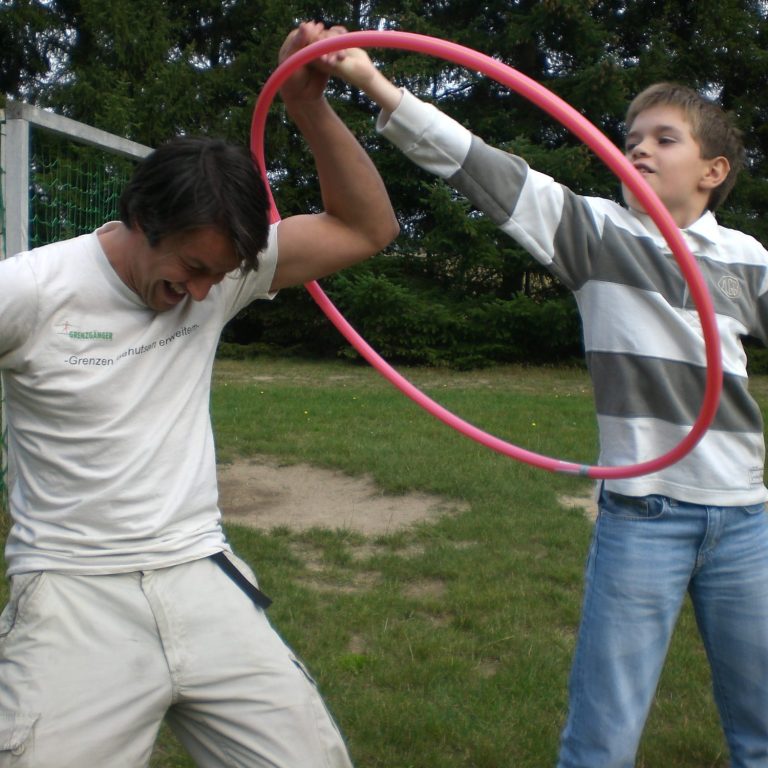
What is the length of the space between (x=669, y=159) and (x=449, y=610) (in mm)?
2732

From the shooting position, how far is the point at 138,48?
19172 mm

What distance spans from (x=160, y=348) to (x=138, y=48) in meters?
18.6

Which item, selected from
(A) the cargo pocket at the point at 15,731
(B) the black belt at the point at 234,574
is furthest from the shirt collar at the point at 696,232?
(A) the cargo pocket at the point at 15,731

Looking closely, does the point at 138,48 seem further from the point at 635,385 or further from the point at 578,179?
the point at 635,385

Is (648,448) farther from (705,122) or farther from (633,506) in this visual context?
(705,122)

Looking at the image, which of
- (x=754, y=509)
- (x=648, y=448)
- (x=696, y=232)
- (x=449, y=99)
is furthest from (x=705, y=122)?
(x=449, y=99)

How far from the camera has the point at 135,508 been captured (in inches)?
84.6

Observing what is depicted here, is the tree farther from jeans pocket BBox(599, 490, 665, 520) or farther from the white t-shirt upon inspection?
the white t-shirt

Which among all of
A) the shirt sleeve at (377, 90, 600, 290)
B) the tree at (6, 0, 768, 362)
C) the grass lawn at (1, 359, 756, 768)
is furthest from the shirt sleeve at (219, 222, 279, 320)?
the tree at (6, 0, 768, 362)

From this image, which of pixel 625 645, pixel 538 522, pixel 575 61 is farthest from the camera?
pixel 575 61

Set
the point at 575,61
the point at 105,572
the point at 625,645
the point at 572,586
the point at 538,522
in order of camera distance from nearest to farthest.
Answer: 1. the point at 105,572
2. the point at 625,645
3. the point at 572,586
4. the point at 538,522
5. the point at 575,61

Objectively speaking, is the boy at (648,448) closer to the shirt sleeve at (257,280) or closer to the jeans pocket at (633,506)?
the jeans pocket at (633,506)

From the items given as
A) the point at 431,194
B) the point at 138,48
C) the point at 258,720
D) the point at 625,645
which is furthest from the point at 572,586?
the point at 138,48

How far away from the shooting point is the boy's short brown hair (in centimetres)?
261
